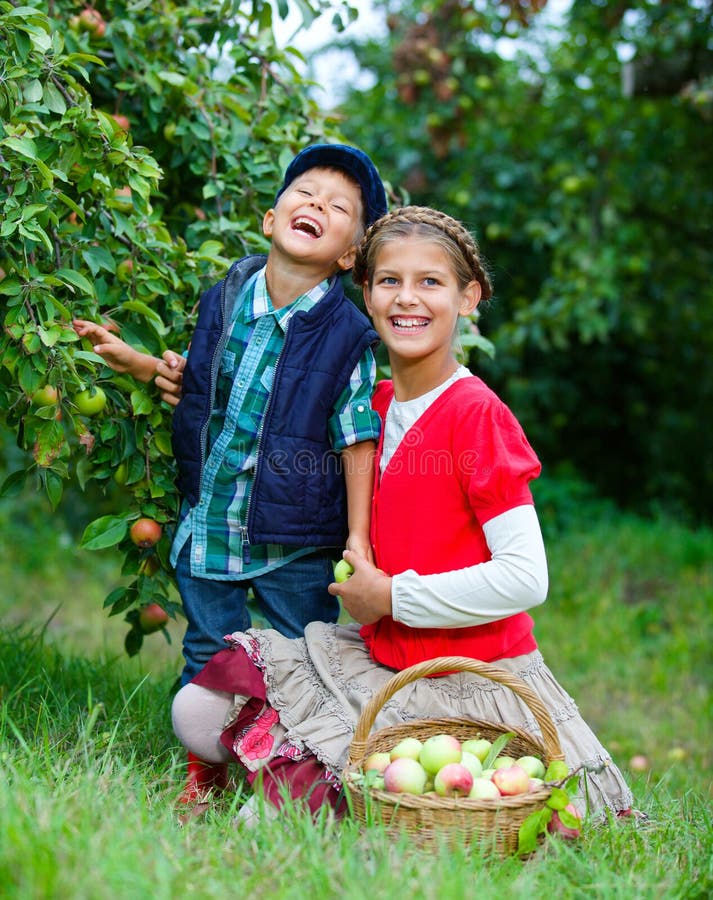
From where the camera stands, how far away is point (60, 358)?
211 cm

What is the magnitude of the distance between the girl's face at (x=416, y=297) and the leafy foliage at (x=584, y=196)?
2.94m

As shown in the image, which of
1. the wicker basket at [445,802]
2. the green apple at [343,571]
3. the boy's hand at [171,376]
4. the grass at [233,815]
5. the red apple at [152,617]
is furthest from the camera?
the red apple at [152,617]

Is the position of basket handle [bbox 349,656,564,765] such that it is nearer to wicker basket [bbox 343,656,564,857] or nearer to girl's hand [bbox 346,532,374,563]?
wicker basket [bbox 343,656,564,857]

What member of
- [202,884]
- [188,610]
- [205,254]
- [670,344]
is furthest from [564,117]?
[202,884]

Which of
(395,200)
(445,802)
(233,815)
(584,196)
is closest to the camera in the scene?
(445,802)

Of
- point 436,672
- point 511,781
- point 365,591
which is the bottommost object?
point 511,781

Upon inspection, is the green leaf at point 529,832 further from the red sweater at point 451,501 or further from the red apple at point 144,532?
the red apple at point 144,532

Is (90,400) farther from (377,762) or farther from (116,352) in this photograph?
(377,762)

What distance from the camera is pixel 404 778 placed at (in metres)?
1.80

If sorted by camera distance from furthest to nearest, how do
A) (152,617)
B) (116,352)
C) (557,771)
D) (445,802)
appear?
(152,617) < (116,352) < (557,771) < (445,802)

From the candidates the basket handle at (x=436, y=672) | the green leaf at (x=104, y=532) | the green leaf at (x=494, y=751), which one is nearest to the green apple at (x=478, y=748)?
the green leaf at (x=494, y=751)

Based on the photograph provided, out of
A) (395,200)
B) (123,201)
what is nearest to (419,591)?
(123,201)

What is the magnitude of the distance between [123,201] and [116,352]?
1.14 feet

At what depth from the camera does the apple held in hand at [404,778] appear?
180 centimetres
